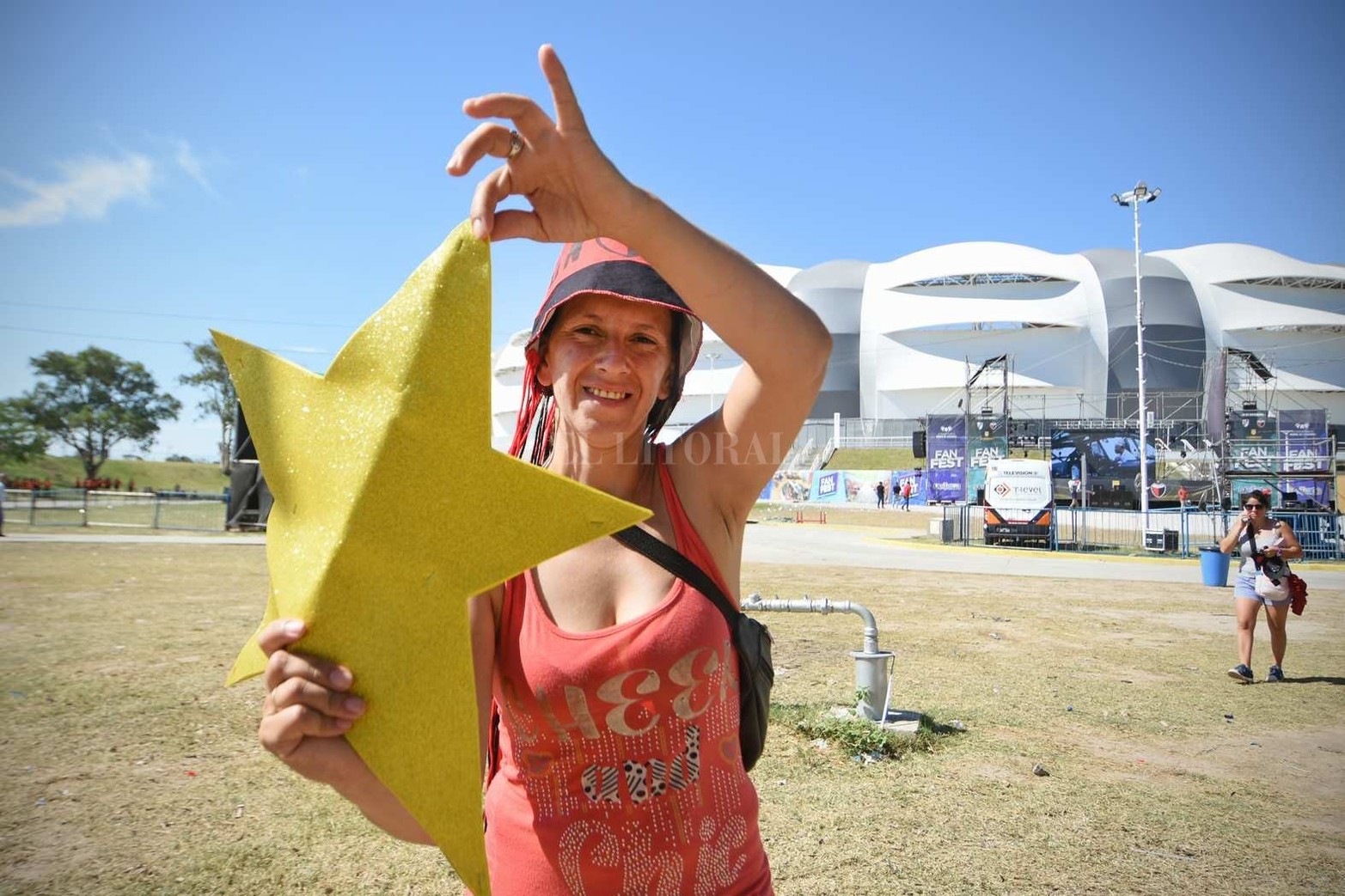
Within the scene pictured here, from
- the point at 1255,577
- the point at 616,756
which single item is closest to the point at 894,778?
the point at 616,756

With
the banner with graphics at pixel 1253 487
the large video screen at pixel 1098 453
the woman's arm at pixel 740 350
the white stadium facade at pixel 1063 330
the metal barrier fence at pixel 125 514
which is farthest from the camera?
the white stadium facade at pixel 1063 330

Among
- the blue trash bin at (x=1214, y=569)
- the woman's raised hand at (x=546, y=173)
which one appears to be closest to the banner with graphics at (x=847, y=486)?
the blue trash bin at (x=1214, y=569)

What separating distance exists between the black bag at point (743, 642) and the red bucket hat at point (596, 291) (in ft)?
1.33

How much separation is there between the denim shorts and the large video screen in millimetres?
27189

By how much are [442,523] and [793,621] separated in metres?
9.09

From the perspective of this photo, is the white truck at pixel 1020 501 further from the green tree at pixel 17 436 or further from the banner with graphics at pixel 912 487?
the green tree at pixel 17 436

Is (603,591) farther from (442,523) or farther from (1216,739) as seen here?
(1216,739)

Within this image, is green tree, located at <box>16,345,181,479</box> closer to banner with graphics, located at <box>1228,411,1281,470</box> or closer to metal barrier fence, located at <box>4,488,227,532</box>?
metal barrier fence, located at <box>4,488,227,532</box>

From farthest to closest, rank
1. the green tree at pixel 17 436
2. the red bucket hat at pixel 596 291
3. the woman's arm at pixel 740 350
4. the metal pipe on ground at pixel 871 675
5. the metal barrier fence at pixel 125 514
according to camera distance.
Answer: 1. the green tree at pixel 17 436
2. the metal barrier fence at pixel 125 514
3. the metal pipe on ground at pixel 871 675
4. the red bucket hat at pixel 596 291
5. the woman's arm at pixel 740 350

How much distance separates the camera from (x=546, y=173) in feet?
3.94

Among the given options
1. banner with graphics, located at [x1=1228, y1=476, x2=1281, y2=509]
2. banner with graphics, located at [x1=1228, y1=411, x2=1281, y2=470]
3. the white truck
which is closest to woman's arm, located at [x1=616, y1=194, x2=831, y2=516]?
the white truck

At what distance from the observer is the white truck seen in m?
21.0

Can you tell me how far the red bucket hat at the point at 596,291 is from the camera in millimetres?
1384

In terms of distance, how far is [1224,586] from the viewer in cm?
1362
